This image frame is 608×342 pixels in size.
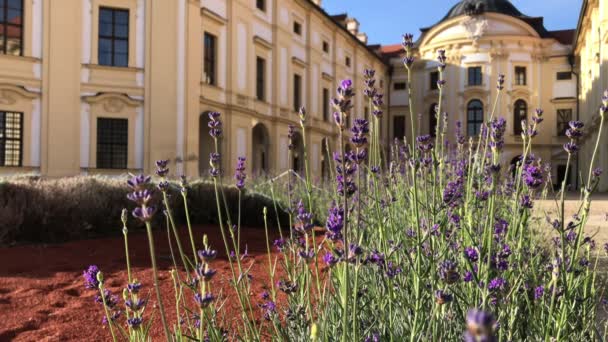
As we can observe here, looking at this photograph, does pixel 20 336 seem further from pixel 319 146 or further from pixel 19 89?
pixel 319 146

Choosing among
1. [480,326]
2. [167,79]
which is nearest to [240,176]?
[480,326]

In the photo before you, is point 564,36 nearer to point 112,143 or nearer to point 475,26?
point 475,26

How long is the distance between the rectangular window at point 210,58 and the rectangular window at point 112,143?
144 inches

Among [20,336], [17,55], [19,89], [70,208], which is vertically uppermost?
[17,55]

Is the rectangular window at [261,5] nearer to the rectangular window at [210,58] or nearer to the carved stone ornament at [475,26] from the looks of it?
the rectangular window at [210,58]

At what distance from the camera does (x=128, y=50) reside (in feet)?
56.4

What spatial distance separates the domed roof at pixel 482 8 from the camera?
34.8 m

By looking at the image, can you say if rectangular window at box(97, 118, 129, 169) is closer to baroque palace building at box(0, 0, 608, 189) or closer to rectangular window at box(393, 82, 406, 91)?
baroque palace building at box(0, 0, 608, 189)

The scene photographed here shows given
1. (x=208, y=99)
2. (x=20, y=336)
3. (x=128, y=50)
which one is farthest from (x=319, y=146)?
(x=20, y=336)

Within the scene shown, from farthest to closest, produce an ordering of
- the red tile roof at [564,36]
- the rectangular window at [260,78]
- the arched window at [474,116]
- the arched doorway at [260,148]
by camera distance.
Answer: the red tile roof at [564,36], the arched window at [474,116], the arched doorway at [260,148], the rectangular window at [260,78]

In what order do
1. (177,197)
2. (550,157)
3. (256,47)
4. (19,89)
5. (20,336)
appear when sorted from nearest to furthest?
(20,336), (177,197), (19,89), (256,47), (550,157)

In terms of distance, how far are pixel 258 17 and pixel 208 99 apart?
16.5 feet

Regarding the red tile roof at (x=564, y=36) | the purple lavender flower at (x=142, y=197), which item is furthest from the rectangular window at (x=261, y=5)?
the red tile roof at (x=564, y=36)

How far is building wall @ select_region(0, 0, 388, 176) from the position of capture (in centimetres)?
1585
